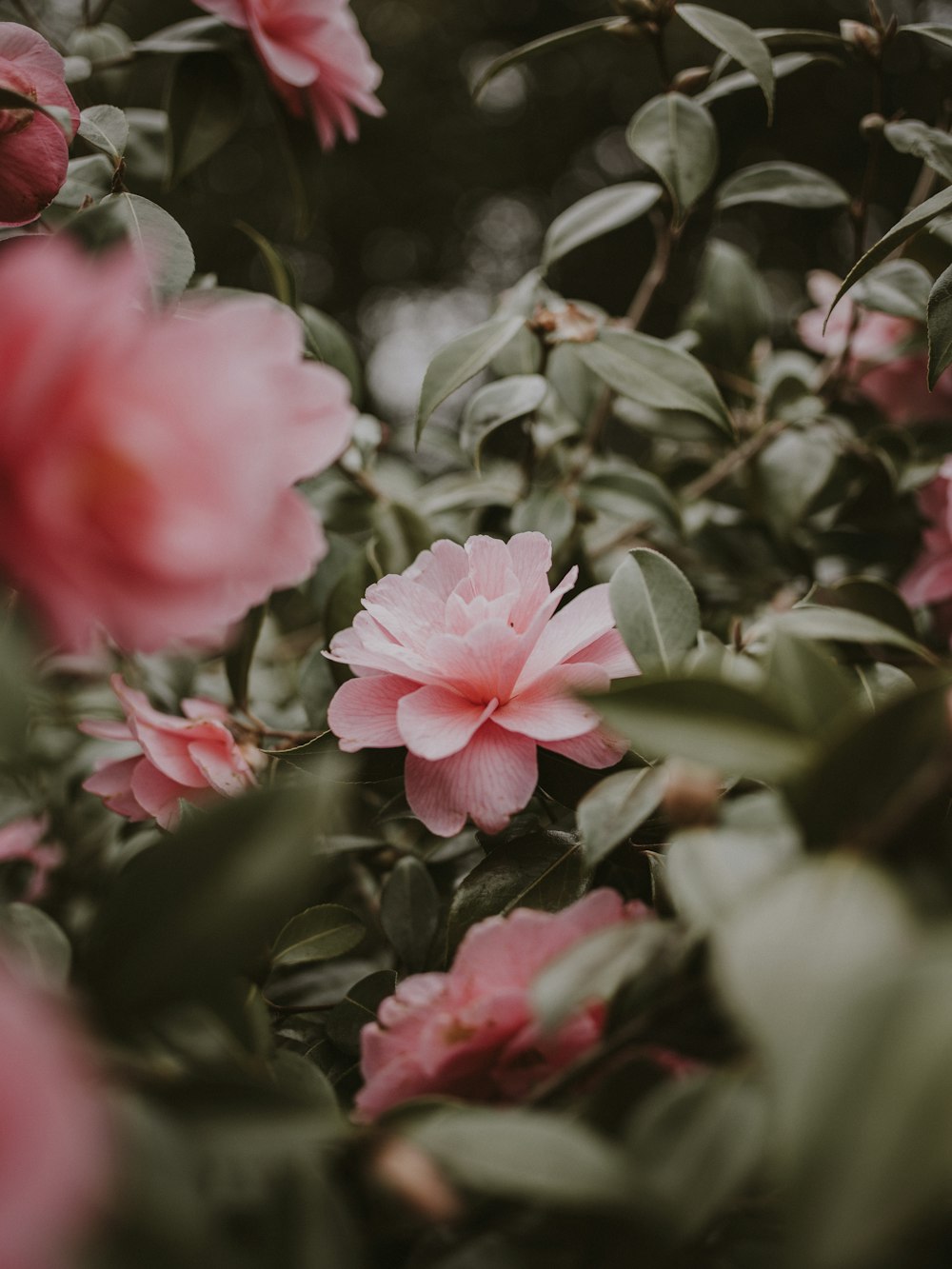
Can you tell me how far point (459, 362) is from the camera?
1.77 ft

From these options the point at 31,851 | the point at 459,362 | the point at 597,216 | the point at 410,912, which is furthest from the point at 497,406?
the point at 31,851

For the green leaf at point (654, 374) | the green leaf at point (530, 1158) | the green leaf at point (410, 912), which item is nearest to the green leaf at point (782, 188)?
the green leaf at point (654, 374)

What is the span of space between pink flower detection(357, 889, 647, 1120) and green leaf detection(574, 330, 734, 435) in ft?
1.03

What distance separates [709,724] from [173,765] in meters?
0.27

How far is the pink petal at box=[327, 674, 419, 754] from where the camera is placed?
0.41m

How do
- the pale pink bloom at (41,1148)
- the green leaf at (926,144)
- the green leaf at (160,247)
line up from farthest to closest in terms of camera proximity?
the green leaf at (926,144) < the green leaf at (160,247) < the pale pink bloom at (41,1148)

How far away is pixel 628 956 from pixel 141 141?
662mm

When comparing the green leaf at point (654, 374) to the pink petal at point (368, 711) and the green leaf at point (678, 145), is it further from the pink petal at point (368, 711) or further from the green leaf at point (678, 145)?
the pink petal at point (368, 711)

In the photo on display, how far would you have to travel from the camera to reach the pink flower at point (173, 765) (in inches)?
18.0

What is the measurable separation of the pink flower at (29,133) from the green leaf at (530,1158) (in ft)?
1.39

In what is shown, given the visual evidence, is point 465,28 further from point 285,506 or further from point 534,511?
point 285,506

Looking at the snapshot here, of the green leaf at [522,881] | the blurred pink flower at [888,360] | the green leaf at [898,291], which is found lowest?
the green leaf at [522,881]

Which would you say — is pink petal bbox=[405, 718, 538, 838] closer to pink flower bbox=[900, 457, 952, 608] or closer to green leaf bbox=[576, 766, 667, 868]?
green leaf bbox=[576, 766, 667, 868]

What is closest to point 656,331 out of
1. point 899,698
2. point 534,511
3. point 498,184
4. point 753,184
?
point 498,184
